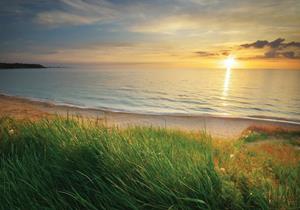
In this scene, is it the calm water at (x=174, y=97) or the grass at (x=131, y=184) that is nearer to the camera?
the grass at (x=131, y=184)

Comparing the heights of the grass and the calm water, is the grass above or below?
above

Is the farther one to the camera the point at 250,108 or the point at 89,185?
the point at 250,108

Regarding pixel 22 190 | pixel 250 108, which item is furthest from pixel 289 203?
pixel 250 108

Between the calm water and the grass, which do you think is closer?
the grass

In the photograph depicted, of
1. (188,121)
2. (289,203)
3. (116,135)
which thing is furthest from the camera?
(188,121)

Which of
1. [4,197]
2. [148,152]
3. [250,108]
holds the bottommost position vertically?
[250,108]

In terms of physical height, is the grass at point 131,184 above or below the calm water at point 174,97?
above

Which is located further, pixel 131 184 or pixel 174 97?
pixel 174 97

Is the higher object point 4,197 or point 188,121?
point 4,197

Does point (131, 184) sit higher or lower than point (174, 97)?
higher

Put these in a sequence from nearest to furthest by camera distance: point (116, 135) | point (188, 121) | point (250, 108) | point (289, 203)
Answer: point (289, 203) → point (116, 135) → point (188, 121) → point (250, 108)

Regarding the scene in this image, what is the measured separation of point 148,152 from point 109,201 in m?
0.65

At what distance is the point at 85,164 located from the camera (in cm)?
307

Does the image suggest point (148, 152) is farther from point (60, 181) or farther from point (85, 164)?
point (60, 181)
